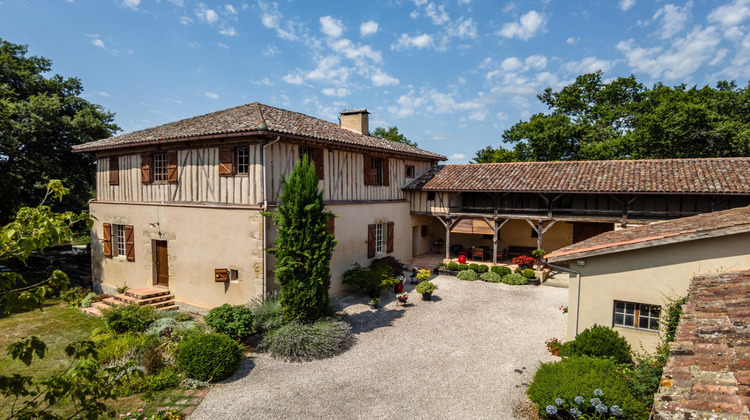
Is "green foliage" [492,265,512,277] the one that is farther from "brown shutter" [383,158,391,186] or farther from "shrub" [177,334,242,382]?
"shrub" [177,334,242,382]

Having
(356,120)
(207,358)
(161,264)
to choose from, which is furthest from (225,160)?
(356,120)

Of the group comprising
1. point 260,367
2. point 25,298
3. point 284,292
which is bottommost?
point 260,367

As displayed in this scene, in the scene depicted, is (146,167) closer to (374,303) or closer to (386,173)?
(386,173)

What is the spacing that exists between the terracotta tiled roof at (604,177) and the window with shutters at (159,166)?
10.7 m

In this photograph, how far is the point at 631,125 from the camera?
102 ft

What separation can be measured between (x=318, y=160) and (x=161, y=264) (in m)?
7.08

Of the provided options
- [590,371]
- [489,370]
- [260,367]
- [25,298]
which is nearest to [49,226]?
[25,298]

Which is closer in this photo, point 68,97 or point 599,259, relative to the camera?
point 599,259

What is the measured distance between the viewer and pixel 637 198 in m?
16.1

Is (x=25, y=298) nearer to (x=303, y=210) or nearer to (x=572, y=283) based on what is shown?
(x=303, y=210)

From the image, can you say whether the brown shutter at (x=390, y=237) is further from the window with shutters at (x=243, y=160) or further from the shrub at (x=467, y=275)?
the window with shutters at (x=243, y=160)

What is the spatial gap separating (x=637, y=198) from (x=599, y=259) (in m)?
9.76

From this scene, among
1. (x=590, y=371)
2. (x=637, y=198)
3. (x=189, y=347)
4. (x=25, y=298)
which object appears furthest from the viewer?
(x=637, y=198)

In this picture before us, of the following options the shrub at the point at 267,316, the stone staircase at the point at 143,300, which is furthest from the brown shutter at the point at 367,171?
the stone staircase at the point at 143,300
